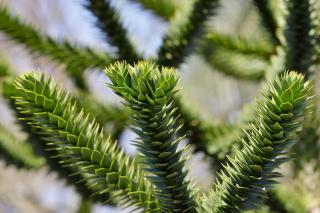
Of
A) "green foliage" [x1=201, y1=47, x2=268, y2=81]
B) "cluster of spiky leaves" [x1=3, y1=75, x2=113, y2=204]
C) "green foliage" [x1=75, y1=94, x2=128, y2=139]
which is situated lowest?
"cluster of spiky leaves" [x1=3, y1=75, x2=113, y2=204]

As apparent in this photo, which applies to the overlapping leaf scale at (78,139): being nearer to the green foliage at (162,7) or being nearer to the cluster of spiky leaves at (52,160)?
the cluster of spiky leaves at (52,160)

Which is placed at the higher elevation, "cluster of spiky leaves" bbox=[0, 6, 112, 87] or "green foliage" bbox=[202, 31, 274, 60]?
"green foliage" bbox=[202, 31, 274, 60]

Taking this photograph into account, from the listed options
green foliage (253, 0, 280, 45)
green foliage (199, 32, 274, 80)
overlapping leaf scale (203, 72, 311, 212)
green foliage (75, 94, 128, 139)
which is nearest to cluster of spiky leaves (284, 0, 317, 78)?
green foliage (253, 0, 280, 45)

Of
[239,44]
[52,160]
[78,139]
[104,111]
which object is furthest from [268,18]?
[78,139]

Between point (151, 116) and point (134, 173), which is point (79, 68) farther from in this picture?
point (151, 116)

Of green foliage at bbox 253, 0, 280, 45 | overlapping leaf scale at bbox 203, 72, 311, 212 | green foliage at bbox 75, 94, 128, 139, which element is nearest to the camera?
overlapping leaf scale at bbox 203, 72, 311, 212

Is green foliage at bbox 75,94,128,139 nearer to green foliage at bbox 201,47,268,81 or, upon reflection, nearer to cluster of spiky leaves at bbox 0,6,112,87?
cluster of spiky leaves at bbox 0,6,112,87

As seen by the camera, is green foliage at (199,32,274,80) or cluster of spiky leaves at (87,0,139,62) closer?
cluster of spiky leaves at (87,0,139,62)

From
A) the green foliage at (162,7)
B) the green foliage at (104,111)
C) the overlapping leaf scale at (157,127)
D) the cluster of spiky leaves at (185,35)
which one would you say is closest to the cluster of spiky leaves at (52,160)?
the green foliage at (104,111)
